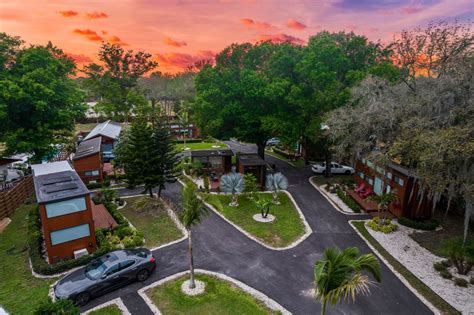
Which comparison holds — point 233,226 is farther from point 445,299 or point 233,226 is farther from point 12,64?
point 12,64

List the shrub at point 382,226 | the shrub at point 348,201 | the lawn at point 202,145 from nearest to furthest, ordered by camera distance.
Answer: the shrub at point 382,226, the shrub at point 348,201, the lawn at point 202,145

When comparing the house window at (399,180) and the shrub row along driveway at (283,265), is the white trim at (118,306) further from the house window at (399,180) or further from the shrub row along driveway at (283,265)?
the house window at (399,180)

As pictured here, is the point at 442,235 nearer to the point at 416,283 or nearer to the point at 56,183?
the point at 416,283

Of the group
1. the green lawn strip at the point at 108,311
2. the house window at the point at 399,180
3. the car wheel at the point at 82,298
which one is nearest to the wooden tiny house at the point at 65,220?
the car wheel at the point at 82,298

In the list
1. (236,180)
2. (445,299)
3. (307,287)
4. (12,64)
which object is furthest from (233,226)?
(12,64)

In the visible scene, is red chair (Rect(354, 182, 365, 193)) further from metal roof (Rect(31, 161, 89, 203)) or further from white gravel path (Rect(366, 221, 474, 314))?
metal roof (Rect(31, 161, 89, 203))
